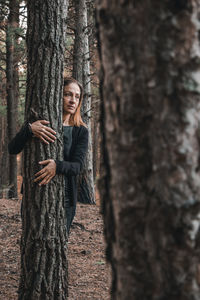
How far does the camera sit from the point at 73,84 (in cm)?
378

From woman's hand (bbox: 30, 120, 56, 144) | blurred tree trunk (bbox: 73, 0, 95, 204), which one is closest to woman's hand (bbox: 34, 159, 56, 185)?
woman's hand (bbox: 30, 120, 56, 144)

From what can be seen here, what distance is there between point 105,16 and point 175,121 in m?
0.43

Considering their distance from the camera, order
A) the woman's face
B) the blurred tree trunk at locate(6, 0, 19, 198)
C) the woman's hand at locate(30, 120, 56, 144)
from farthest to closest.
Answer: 1. the blurred tree trunk at locate(6, 0, 19, 198)
2. the woman's face
3. the woman's hand at locate(30, 120, 56, 144)

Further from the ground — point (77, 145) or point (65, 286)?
point (77, 145)

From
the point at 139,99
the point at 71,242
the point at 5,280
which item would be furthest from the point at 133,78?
the point at 71,242

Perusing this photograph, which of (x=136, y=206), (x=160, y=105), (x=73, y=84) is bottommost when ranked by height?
(x=136, y=206)

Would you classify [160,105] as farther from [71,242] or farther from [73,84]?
[71,242]

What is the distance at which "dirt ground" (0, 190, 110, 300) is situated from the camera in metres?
3.70

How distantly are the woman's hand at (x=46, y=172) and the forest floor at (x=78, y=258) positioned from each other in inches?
40.5

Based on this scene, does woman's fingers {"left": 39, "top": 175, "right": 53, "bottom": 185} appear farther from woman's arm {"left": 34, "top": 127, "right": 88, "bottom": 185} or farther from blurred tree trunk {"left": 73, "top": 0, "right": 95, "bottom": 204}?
blurred tree trunk {"left": 73, "top": 0, "right": 95, "bottom": 204}

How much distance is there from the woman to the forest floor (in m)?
0.88

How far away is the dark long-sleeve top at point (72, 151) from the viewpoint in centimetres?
305

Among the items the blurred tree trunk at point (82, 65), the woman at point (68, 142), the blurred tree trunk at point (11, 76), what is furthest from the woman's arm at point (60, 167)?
the blurred tree trunk at point (11, 76)

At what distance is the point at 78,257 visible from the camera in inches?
192
